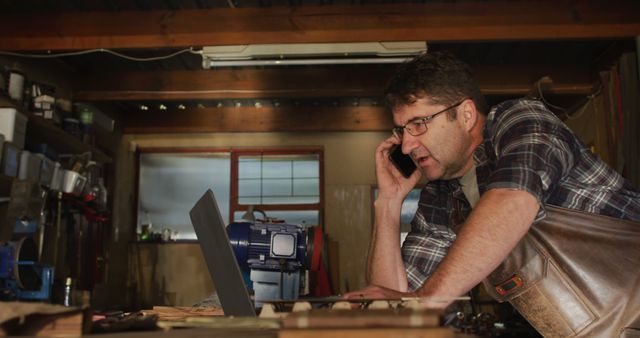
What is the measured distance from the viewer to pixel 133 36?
4672 mm

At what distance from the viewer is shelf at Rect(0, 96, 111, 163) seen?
449 centimetres

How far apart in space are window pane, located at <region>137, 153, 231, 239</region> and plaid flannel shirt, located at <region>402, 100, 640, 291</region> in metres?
6.28

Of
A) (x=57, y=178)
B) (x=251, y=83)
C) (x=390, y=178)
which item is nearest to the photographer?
(x=390, y=178)

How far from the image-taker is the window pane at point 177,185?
817 cm

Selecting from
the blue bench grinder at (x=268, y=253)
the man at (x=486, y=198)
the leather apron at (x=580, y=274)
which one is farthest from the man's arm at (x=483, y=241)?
the blue bench grinder at (x=268, y=253)

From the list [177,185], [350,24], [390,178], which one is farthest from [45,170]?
[177,185]

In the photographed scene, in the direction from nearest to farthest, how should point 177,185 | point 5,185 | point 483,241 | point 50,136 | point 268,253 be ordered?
point 483,241
point 268,253
point 5,185
point 50,136
point 177,185

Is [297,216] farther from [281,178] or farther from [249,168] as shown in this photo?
[249,168]

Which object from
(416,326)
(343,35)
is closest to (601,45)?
(343,35)

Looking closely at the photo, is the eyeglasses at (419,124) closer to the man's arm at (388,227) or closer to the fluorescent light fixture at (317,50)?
the man's arm at (388,227)

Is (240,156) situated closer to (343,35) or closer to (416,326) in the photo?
(343,35)

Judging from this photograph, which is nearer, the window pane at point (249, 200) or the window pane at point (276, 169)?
the window pane at point (249, 200)

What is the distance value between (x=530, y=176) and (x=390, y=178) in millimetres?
974

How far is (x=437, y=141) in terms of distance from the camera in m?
1.94
